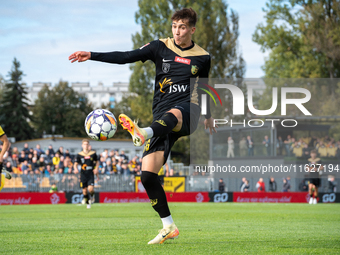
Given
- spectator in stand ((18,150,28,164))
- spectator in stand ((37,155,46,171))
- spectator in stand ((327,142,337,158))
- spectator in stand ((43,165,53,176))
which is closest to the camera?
spectator in stand ((43,165,53,176))

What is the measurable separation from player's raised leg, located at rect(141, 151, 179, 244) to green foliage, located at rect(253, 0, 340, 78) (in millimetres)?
32279

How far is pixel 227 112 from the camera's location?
41969 mm

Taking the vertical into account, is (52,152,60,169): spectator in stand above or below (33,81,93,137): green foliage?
below

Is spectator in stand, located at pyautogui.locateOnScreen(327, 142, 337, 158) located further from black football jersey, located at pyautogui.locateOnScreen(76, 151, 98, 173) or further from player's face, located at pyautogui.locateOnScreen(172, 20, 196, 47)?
player's face, located at pyautogui.locateOnScreen(172, 20, 196, 47)

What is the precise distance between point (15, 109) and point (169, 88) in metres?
57.0

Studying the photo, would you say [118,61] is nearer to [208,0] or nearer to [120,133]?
[208,0]

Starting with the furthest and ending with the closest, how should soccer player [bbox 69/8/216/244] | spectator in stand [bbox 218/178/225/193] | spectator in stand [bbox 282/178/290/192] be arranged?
spectator in stand [bbox 282/178/290/192], spectator in stand [bbox 218/178/225/193], soccer player [bbox 69/8/216/244]

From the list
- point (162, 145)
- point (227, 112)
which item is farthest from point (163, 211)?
point (227, 112)

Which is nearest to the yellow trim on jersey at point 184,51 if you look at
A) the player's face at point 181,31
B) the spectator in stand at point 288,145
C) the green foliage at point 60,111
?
the player's face at point 181,31

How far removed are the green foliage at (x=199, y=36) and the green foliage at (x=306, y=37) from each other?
9.71 ft

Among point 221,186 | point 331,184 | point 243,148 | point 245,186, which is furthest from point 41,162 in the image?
point 331,184

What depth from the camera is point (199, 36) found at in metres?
41.2

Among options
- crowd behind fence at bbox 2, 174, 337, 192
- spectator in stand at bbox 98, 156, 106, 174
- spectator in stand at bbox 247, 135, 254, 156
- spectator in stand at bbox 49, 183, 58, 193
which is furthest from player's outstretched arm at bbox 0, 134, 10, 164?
spectator in stand at bbox 247, 135, 254, 156

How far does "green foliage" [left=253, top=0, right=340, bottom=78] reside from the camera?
3531 centimetres
